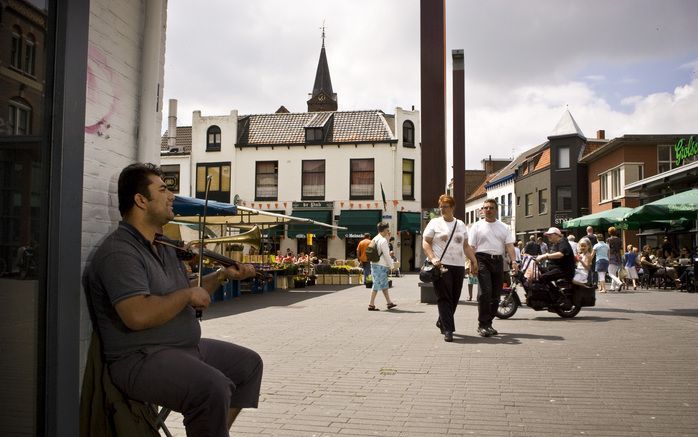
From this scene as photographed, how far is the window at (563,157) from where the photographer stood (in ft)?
140

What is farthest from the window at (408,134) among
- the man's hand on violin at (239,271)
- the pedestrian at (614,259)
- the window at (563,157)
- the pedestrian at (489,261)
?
the man's hand on violin at (239,271)

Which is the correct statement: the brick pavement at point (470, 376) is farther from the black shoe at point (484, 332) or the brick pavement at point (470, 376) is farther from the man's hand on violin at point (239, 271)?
the man's hand on violin at point (239, 271)

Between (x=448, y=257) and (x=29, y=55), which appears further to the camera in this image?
(x=448, y=257)

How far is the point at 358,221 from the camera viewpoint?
37250 millimetres

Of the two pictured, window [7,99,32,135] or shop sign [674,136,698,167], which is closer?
window [7,99,32,135]

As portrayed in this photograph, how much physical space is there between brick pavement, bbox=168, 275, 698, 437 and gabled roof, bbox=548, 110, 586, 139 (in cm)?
3403

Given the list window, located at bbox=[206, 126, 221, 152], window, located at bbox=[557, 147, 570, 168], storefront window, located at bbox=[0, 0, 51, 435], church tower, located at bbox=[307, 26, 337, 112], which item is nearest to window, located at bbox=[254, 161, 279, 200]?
window, located at bbox=[206, 126, 221, 152]

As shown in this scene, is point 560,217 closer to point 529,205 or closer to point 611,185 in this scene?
point 529,205

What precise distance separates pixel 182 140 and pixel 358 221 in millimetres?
13706

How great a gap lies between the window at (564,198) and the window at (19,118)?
4267 centimetres

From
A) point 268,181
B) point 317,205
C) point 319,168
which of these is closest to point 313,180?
point 319,168

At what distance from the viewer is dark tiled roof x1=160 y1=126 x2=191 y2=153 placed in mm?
40656

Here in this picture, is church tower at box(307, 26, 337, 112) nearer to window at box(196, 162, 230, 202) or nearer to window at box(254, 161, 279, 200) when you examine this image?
window at box(254, 161, 279, 200)

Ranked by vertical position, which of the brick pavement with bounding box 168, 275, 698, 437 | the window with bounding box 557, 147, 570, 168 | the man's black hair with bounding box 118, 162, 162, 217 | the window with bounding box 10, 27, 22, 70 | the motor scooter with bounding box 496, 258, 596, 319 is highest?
the window with bounding box 557, 147, 570, 168
